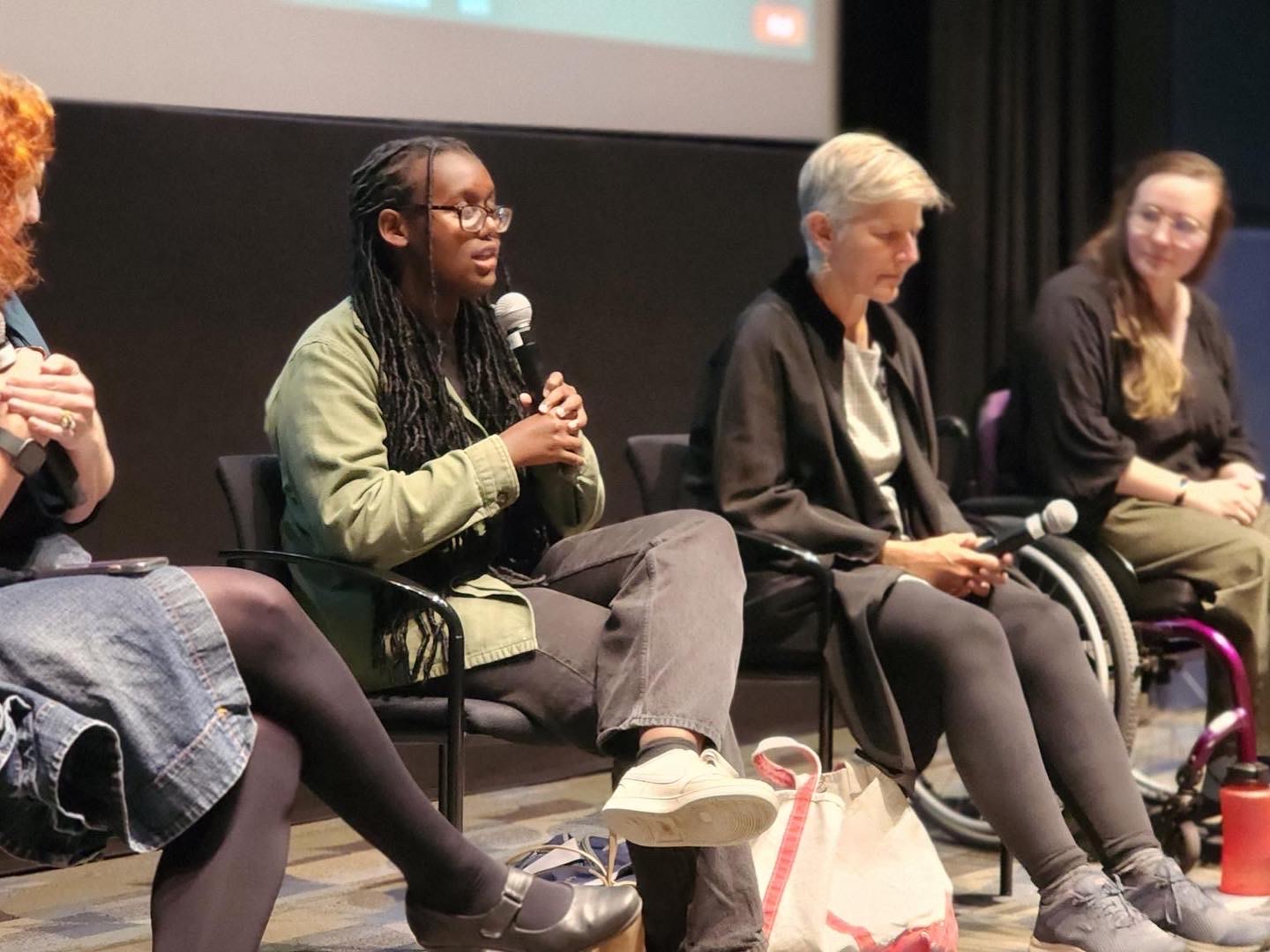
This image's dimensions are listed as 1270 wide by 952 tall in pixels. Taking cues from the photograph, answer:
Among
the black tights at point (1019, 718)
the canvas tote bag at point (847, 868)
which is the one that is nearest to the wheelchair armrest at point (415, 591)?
the canvas tote bag at point (847, 868)

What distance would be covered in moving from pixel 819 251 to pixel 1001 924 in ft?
3.73

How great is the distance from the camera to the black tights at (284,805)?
1.92 meters

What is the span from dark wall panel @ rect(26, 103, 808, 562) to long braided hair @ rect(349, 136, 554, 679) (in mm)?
772

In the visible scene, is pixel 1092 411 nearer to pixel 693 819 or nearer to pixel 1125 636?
pixel 1125 636

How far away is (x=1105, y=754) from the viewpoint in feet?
9.11

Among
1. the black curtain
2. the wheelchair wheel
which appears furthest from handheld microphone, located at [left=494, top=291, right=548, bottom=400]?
the black curtain

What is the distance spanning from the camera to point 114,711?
189 centimetres

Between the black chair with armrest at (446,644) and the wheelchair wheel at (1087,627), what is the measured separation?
1107 mm

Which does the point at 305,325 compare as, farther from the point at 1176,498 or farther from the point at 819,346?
the point at 1176,498

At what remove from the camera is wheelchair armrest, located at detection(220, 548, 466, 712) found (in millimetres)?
2434

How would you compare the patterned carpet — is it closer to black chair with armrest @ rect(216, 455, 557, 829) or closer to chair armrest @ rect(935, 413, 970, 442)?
black chair with armrest @ rect(216, 455, 557, 829)

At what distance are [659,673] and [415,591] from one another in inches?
Answer: 13.6

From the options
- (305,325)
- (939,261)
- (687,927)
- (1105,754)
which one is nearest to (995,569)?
(1105,754)

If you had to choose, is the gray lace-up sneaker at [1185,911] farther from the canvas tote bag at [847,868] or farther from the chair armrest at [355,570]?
the chair armrest at [355,570]
